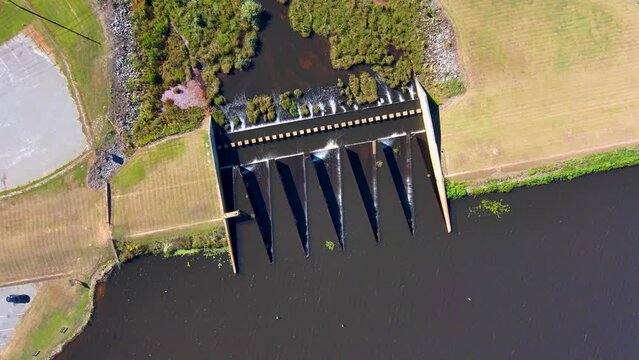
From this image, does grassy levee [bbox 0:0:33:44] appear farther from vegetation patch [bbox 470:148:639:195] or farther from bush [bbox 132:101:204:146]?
vegetation patch [bbox 470:148:639:195]

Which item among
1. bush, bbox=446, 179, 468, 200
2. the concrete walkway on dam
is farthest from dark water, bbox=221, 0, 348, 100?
bush, bbox=446, 179, 468, 200

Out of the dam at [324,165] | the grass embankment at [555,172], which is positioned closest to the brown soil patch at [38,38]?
the dam at [324,165]

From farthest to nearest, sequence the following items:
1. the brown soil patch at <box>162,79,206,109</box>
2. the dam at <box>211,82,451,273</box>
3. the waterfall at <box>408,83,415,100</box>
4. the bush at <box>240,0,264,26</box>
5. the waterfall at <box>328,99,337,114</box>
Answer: the waterfall at <box>408,83,415,100</box> < the waterfall at <box>328,99,337,114</box> < the dam at <box>211,82,451,273</box> < the brown soil patch at <box>162,79,206,109</box> < the bush at <box>240,0,264,26</box>

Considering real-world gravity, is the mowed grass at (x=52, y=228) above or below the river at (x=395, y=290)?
above

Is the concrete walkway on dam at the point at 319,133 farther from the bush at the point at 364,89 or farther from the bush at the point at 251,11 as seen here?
the bush at the point at 251,11

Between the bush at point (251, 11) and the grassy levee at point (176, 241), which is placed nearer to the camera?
the bush at point (251, 11)

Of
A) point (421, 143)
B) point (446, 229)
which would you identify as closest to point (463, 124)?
point (421, 143)

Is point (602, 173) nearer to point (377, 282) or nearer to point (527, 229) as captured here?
point (527, 229)
